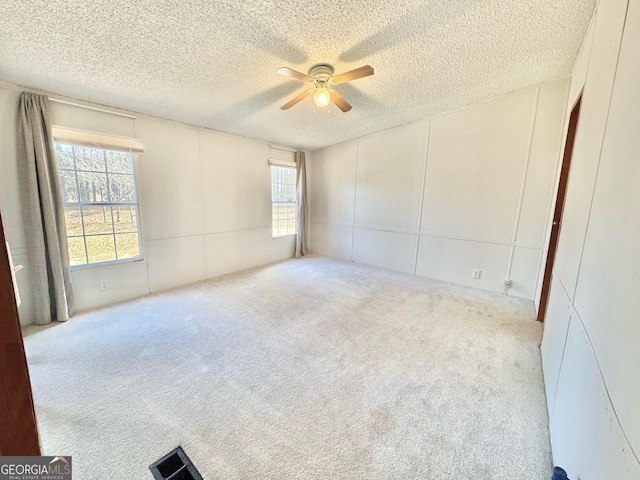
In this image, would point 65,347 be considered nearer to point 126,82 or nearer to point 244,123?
point 126,82

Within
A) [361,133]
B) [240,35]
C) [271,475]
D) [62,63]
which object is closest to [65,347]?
[271,475]

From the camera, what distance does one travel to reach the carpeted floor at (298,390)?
1.25 meters

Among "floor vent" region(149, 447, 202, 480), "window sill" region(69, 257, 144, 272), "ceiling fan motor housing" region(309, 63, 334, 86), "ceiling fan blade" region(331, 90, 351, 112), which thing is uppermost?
"ceiling fan motor housing" region(309, 63, 334, 86)

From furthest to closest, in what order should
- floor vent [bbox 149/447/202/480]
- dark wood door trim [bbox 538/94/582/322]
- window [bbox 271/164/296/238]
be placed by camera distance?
window [bbox 271/164/296/238] → dark wood door trim [bbox 538/94/582/322] → floor vent [bbox 149/447/202/480]

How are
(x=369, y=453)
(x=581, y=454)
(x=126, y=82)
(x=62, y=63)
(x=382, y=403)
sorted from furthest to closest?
1. (x=126, y=82)
2. (x=62, y=63)
3. (x=382, y=403)
4. (x=369, y=453)
5. (x=581, y=454)

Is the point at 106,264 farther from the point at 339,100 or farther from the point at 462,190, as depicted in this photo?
the point at 462,190

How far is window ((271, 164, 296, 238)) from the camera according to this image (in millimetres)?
5051

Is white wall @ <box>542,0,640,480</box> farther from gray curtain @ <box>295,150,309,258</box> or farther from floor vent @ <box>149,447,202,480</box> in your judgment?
gray curtain @ <box>295,150,309,258</box>

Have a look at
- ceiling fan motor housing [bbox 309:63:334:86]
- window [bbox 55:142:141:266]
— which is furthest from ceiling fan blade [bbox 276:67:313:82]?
window [bbox 55:142:141:266]

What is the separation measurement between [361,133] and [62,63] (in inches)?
150

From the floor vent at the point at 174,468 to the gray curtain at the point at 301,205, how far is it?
436 centimetres

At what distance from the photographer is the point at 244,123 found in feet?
11.9

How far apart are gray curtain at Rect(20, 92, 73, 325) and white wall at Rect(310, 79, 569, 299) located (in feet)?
13.7

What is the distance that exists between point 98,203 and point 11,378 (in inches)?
123
